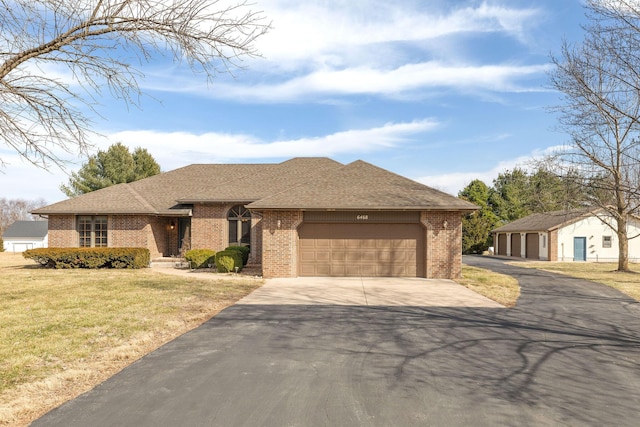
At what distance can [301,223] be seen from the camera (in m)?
16.2

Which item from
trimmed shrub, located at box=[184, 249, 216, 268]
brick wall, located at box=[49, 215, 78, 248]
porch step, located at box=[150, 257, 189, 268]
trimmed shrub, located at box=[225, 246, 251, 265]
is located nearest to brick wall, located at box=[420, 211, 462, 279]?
trimmed shrub, located at box=[225, 246, 251, 265]

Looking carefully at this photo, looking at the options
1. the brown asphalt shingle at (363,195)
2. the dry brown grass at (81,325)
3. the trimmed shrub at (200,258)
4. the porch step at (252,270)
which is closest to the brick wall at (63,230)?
the dry brown grass at (81,325)

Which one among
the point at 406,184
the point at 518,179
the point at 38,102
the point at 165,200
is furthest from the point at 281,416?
the point at 518,179

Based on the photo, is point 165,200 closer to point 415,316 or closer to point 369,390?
point 415,316

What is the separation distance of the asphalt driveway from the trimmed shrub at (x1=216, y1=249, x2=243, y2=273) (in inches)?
340

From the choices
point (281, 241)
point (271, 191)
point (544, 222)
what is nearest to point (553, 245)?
point (544, 222)

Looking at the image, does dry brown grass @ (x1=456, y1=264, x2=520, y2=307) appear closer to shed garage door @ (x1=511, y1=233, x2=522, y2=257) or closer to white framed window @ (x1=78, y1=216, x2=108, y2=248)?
white framed window @ (x1=78, y1=216, x2=108, y2=248)

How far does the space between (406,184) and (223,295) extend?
32.5ft

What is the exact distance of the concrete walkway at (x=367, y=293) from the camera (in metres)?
10.9

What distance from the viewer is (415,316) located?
362 inches

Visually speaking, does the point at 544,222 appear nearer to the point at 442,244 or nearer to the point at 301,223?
the point at 442,244

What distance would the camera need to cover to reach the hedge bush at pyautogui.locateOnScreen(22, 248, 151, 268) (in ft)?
62.8

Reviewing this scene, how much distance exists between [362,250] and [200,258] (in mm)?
7955

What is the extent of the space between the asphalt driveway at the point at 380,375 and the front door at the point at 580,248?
27.1m
